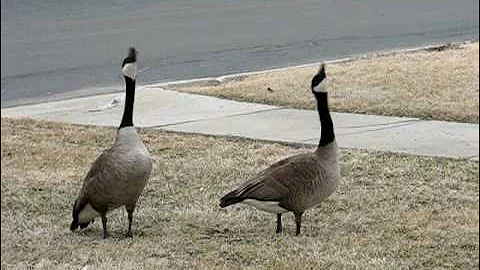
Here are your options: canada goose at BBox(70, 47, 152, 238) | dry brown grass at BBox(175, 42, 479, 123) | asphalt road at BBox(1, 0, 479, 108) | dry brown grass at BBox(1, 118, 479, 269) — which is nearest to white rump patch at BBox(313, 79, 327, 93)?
dry brown grass at BBox(1, 118, 479, 269)

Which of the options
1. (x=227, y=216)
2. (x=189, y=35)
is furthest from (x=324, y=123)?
(x=189, y=35)

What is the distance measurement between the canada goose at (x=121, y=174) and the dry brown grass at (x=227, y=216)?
0.23m

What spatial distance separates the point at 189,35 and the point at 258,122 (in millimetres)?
5421

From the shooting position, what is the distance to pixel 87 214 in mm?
5969

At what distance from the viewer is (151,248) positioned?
576 cm

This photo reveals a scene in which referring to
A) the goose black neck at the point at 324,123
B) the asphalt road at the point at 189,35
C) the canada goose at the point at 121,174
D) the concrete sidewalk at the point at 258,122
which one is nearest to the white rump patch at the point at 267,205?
the goose black neck at the point at 324,123

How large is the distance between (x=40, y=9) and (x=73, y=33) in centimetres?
268

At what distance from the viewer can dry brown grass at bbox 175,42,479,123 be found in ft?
31.0

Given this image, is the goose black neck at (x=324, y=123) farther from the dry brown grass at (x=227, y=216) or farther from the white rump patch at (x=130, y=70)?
the white rump patch at (x=130, y=70)

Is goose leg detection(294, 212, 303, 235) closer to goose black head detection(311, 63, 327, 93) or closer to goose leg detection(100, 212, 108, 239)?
goose black head detection(311, 63, 327, 93)

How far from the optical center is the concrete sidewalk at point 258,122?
8.16m

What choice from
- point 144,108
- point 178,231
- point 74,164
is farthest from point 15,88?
point 178,231

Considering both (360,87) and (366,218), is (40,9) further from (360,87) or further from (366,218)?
(366,218)

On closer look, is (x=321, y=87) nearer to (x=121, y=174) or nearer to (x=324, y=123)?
(x=324, y=123)
